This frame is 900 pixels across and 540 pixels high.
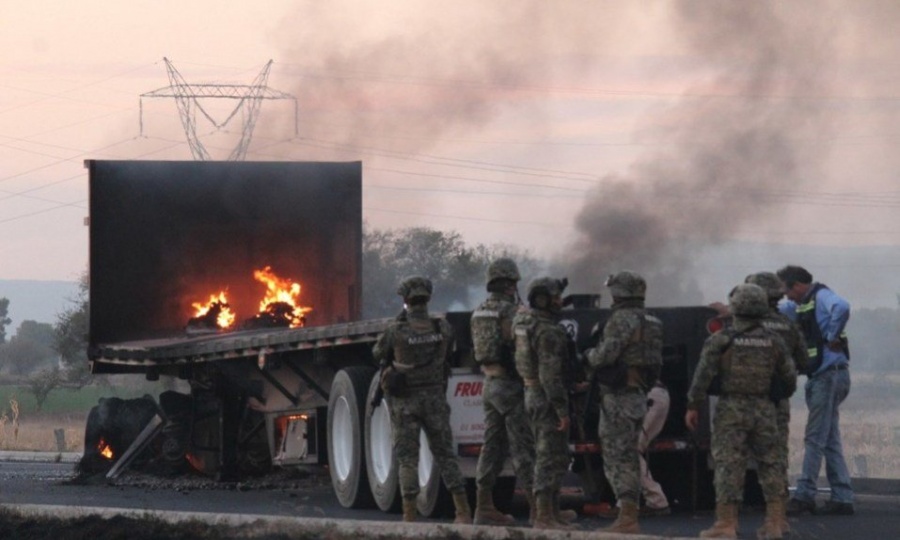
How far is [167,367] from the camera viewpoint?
59.8 feet

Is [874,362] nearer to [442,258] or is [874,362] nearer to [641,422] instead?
[442,258]

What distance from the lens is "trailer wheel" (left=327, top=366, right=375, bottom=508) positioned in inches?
531

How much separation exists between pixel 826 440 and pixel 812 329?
0.83m

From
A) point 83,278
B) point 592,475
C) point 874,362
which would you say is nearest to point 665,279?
point 592,475

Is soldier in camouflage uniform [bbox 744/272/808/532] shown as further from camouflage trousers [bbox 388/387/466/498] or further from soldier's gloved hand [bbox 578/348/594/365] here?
camouflage trousers [bbox 388/387/466/498]

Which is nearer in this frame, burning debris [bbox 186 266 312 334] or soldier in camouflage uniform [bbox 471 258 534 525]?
soldier in camouflage uniform [bbox 471 258 534 525]

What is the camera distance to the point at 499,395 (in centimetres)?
1122

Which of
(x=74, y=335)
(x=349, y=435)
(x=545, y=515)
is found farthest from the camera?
(x=74, y=335)

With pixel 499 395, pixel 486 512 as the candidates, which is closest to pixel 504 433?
pixel 499 395

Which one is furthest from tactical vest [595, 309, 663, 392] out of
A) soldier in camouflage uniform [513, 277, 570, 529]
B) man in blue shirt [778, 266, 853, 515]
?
man in blue shirt [778, 266, 853, 515]

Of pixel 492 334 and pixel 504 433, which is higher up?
pixel 492 334

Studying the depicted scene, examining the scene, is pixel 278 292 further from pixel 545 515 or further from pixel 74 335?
pixel 74 335

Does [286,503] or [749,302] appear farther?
[286,503]

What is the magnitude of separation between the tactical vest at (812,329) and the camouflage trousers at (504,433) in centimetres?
245
